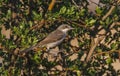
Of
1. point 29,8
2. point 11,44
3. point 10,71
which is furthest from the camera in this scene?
A: point 29,8

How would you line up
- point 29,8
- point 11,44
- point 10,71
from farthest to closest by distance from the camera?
point 29,8
point 10,71
point 11,44

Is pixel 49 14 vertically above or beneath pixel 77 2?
beneath

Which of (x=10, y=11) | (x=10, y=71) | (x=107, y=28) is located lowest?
(x=10, y=71)

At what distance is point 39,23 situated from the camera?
5.26 m

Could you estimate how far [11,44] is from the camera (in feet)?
16.5

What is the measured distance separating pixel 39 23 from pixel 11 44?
1.64ft

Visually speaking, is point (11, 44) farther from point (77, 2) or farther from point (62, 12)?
point (77, 2)

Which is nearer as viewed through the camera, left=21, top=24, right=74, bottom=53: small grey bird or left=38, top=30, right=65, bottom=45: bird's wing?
left=21, top=24, right=74, bottom=53: small grey bird

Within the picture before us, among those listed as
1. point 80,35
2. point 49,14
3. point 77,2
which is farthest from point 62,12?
point 77,2

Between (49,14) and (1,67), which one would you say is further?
(1,67)

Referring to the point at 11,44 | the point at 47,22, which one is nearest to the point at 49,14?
the point at 47,22

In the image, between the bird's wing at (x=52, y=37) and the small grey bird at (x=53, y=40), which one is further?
the bird's wing at (x=52, y=37)

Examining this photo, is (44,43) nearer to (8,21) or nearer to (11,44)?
(8,21)

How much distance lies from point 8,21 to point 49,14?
0.79 metres
